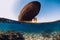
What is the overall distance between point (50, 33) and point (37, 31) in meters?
0.12

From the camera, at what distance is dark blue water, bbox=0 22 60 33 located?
1.32 meters

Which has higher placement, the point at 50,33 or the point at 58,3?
the point at 58,3

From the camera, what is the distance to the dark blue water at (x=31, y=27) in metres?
1.32

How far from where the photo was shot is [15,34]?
51.8 inches

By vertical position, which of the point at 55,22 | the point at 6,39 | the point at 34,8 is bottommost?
the point at 6,39

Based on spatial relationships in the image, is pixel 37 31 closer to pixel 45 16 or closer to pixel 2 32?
pixel 45 16

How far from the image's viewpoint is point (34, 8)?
1.32 metres

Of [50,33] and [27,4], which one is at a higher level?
[27,4]

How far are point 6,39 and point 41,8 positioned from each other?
0.42 metres

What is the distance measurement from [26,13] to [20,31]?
171 mm

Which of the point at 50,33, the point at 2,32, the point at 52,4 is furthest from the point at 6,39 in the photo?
the point at 52,4

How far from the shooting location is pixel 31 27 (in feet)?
4.41

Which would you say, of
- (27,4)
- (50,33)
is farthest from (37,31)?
(27,4)

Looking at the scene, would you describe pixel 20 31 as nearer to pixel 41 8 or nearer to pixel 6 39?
pixel 6 39
